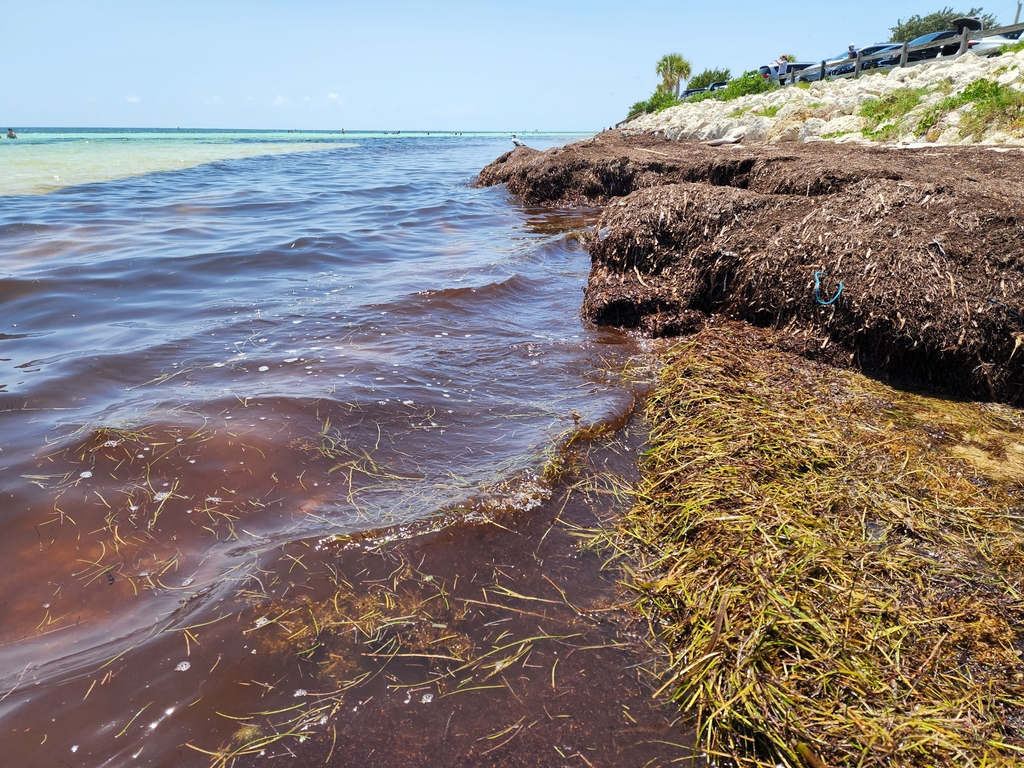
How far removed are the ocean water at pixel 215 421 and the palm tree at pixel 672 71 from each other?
2189 inches

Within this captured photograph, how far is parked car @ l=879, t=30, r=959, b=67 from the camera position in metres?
22.0

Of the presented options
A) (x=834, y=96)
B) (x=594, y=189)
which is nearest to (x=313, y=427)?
(x=594, y=189)

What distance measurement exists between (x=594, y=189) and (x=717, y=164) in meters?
4.12

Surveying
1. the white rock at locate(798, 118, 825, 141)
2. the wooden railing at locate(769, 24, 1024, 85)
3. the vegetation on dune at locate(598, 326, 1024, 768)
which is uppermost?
the wooden railing at locate(769, 24, 1024, 85)

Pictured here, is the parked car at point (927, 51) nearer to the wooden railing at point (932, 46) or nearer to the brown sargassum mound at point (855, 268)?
the wooden railing at point (932, 46)

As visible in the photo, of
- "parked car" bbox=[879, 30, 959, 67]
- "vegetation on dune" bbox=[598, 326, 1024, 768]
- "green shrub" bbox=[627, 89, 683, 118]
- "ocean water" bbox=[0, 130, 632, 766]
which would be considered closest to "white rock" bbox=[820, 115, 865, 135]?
"parked car" bbox=[879, 30, 959, 67]

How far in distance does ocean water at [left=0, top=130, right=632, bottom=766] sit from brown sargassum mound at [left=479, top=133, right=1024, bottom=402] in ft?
2.82

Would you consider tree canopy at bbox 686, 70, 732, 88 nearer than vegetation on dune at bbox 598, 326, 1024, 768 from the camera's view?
No

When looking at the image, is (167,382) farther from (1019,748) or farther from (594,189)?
(594,189)

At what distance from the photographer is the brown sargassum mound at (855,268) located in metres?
3.95

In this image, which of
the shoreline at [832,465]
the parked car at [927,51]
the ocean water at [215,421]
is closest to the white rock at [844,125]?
the parked car at [927,51]

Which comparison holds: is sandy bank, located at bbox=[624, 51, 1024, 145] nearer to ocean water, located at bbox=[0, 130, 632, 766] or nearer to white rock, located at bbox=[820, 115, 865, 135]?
white rock, located at bbox=[820, 115, 865, 135]

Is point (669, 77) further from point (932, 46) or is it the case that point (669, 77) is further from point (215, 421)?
point (215, 421)

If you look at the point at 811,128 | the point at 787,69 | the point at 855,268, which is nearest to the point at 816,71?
the point at 787,69
